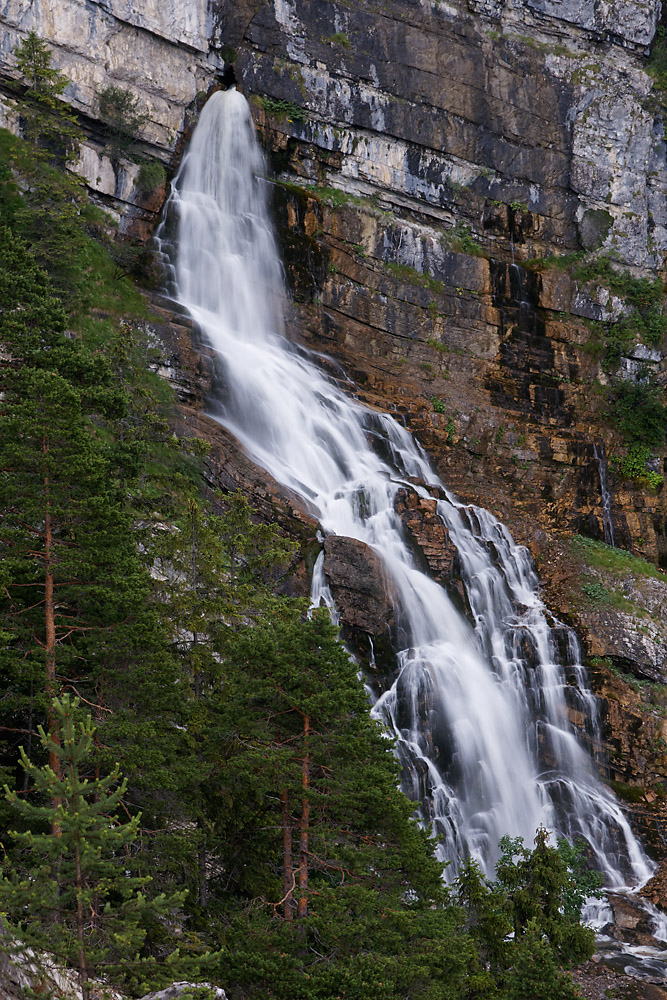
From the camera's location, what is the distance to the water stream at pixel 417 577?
2380 centimetres

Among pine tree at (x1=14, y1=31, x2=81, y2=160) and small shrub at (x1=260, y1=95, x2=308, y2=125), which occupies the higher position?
small shrub at (x1=260, y1=95, x2=308, y2=125)

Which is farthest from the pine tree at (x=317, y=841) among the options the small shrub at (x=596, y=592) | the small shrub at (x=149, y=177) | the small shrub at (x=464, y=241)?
the small shrub at (x=464, y=241)

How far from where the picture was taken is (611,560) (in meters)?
35.2

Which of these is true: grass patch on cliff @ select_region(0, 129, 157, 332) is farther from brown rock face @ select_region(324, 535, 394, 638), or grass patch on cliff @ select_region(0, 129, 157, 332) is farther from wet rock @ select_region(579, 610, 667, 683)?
wet rock @ select_region(579, 610, 667, 683)

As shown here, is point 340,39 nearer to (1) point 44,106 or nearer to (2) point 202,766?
(1) point 44,106

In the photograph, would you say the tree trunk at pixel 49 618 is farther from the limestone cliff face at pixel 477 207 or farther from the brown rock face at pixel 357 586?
the limestone cliff face at pixel 477 207

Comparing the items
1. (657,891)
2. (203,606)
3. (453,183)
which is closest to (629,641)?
(657,891)

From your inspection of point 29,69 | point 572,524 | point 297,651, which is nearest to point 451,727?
point 297,651

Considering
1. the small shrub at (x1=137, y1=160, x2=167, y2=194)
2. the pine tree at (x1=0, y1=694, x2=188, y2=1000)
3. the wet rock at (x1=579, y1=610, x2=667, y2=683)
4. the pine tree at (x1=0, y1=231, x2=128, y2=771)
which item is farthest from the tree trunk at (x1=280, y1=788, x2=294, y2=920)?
the small shrub at (x1=137, y1=160, x2=167, y2=194)

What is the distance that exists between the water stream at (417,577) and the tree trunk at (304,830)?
8.87 m

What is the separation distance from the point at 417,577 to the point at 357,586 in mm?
3159

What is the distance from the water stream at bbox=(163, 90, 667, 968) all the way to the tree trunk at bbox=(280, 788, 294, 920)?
29.5 ft

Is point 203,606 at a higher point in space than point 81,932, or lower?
higher

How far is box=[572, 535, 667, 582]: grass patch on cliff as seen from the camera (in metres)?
34.5
